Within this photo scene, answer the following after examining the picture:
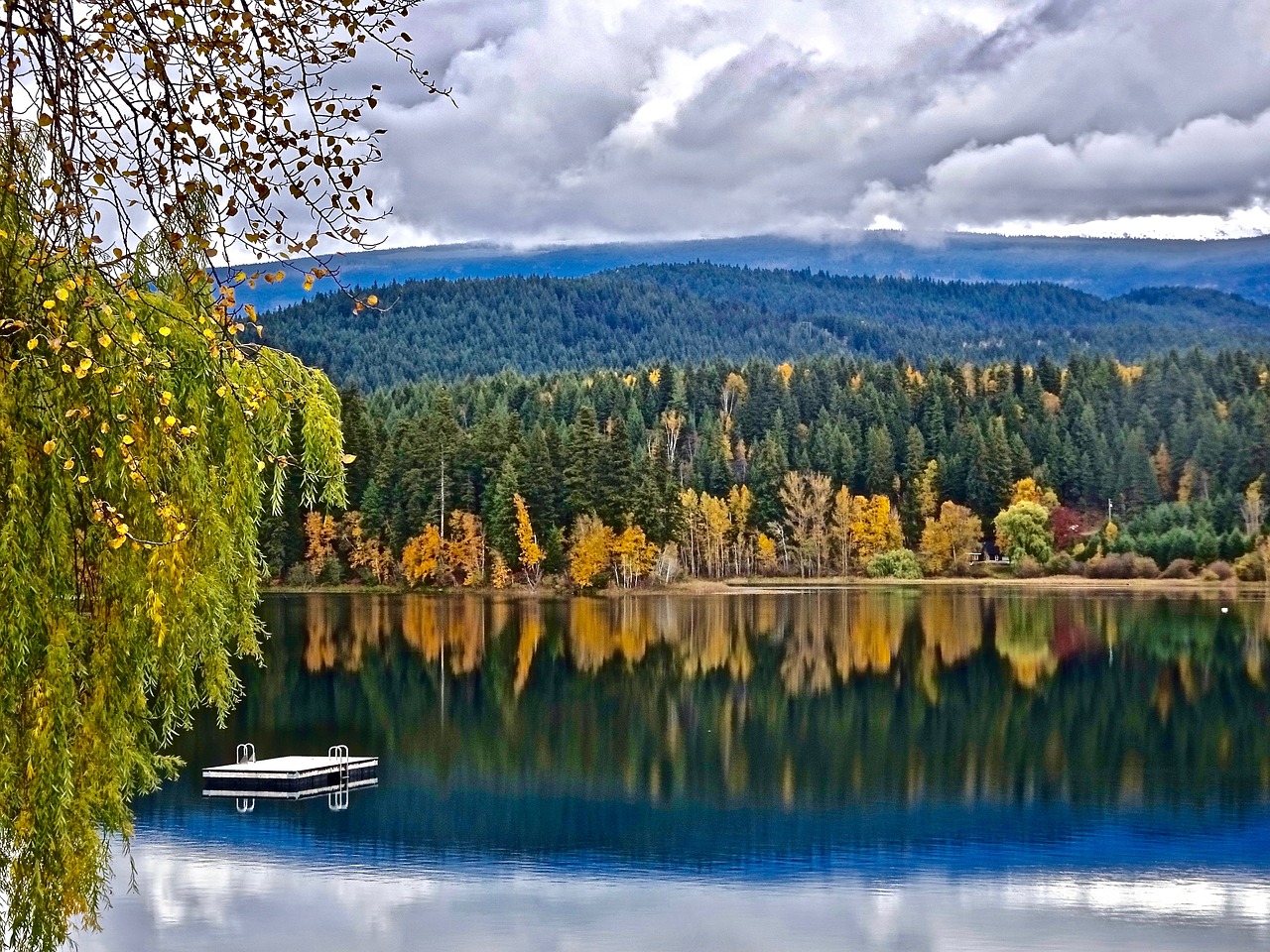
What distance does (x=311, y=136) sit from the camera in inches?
298

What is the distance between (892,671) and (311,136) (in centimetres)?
4410

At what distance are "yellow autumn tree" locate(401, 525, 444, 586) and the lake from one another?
37051 mm

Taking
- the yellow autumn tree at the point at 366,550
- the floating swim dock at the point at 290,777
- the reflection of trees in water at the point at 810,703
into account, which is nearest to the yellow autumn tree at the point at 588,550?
the yellow autumn tree at the point at 366,550

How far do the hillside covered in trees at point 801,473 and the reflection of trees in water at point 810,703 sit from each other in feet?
77.8

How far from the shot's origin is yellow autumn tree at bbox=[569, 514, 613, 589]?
93.9 metres

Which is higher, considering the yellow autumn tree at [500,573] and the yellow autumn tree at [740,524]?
the yellow autumn tree at [740,524]

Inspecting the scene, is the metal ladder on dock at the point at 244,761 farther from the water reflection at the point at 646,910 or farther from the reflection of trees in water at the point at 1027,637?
the reflection of trees in water at the point at 1027,637

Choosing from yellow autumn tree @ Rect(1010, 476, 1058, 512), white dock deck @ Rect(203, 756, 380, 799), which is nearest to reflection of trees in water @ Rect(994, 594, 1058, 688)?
white dock deck @ Rect(203, 756, 380, 799)

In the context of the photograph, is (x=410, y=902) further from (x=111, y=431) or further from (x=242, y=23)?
(x=242, y=23)

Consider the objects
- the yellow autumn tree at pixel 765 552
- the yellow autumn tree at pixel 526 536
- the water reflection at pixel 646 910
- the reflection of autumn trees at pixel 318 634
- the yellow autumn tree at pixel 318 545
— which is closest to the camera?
the water reflection at pixel 646 910

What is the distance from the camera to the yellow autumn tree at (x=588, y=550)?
9388 cm

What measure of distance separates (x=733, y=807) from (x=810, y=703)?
14127mm

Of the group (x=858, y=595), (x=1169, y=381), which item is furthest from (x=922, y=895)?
(x=1169, y=381)

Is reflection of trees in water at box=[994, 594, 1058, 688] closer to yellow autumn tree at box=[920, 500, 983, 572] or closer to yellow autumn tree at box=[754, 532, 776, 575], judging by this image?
yellow autumn tree at box=[920, 500, 983, 572]
